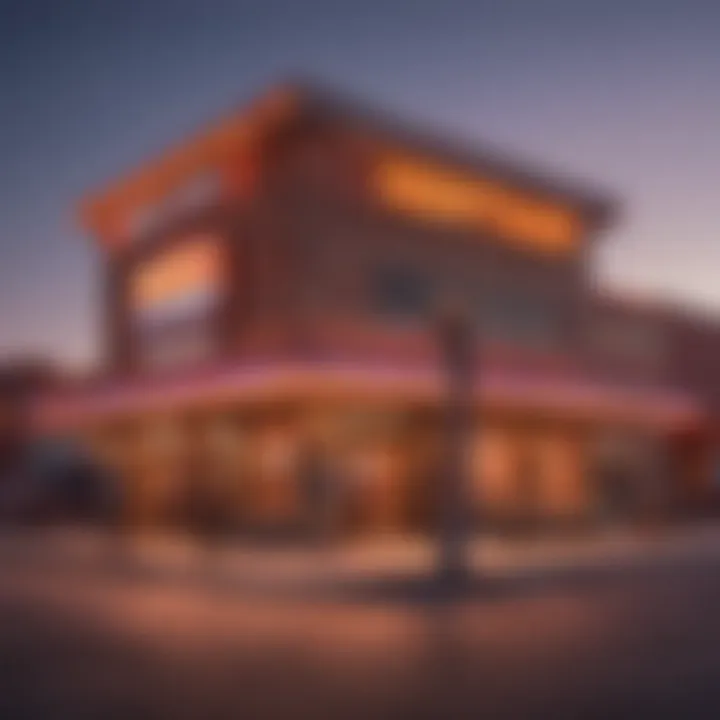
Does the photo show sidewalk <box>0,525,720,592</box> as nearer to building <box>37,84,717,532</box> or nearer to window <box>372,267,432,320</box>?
building <box>37,84,717,532</box>

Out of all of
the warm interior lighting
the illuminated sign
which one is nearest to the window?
the illuminated sign

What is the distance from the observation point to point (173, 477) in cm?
2223

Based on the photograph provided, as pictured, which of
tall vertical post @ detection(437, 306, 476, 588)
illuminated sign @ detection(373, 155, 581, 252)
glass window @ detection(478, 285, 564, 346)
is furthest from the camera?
glass window @ detection(478, 285, 564, 346)

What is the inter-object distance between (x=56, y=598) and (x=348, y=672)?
6.76 meters

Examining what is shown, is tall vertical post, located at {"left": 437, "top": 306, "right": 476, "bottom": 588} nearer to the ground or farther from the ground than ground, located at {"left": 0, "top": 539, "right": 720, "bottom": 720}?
farther from the ground

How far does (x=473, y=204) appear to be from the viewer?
78.8 ft

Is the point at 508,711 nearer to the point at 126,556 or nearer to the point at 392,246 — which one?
the point at 126,556

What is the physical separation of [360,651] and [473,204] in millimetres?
17058

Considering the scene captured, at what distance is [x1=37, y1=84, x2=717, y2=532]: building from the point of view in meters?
19.5

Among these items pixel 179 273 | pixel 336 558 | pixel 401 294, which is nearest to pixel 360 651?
pixel 336 558

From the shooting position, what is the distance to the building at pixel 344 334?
1947cm

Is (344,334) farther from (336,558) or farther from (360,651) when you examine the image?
(360,651)

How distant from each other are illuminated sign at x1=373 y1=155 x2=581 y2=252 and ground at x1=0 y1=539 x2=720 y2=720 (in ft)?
37.3

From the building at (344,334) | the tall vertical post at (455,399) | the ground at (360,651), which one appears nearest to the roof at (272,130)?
the building at (344,334)
